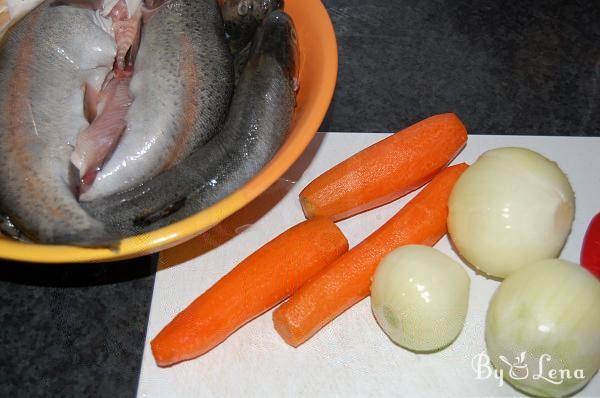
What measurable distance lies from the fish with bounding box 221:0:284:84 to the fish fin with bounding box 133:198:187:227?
0.29 meters

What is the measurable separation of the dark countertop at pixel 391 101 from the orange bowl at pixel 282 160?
208 mm

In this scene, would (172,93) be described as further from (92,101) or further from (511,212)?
(511,212)

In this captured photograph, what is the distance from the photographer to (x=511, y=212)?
35.4 inches

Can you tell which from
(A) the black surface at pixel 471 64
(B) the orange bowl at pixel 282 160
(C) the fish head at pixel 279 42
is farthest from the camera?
(A) the black surface at pixel 471 64

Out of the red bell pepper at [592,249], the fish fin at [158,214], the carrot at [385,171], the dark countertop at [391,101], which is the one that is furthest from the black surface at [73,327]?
the red bell pepper at [592,249]

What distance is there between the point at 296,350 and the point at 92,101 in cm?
50

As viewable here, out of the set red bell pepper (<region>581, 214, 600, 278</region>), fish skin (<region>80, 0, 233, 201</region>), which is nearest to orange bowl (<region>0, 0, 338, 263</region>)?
fish skin (<region>80, 0, 233, 201</region>)

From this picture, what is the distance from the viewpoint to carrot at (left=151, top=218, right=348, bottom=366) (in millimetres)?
895

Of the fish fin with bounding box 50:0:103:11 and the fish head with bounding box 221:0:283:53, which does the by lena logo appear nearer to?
the fish head with bounding box 221:0:283:53

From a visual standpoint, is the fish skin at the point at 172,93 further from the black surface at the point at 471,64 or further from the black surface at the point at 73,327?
the black surface at the point at 471,64

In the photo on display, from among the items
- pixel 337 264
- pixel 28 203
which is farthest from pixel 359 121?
pixel 28 203

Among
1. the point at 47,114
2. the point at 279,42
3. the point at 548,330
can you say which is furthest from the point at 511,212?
the point at 47,114

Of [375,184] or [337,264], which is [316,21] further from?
[337,264]

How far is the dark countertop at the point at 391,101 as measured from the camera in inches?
37.4
